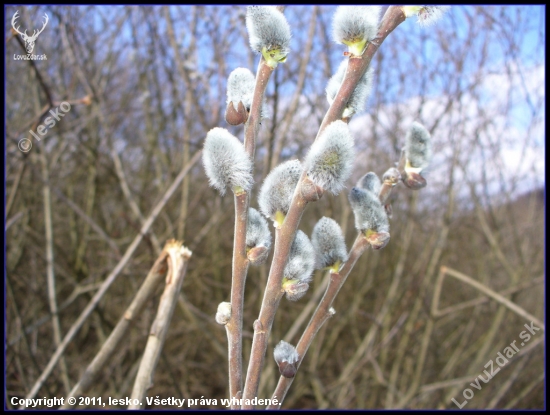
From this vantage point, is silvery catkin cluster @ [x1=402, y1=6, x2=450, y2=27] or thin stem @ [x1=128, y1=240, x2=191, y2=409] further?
thin stem @ [x1=128, y1=240, x2=191, y2=409]

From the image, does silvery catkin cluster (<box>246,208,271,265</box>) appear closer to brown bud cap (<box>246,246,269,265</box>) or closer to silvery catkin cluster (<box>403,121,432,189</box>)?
brown bud cap (<box>246,246,269,265</box>)

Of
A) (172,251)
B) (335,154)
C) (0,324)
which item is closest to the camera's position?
(335,154)

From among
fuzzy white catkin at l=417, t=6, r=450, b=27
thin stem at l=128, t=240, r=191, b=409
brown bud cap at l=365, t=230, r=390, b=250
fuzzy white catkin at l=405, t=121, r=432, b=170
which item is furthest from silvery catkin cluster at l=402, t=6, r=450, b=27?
thin stem at l=128, t=240, r=191, b=409

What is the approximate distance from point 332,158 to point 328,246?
5.9 inches

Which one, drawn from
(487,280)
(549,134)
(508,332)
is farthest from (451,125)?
(508,332)

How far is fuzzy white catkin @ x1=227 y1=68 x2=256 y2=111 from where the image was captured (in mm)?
533

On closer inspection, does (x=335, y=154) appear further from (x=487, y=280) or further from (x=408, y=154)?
(x=487, y=280)

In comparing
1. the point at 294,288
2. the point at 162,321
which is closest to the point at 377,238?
the point at 294,288

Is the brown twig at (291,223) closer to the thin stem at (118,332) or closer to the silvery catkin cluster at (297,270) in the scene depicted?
the silvery catkin cluster at (297,270)

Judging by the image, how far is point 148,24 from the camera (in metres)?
2.28

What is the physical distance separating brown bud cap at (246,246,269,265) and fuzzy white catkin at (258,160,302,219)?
45 millimetres

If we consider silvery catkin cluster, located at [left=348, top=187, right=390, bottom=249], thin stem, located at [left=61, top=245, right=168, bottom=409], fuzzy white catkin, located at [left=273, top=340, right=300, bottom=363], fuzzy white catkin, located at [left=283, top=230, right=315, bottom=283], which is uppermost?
silvery catkin cluster, located at [left=348, top=187, right=390, bottom=249]

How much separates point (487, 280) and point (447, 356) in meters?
0.62

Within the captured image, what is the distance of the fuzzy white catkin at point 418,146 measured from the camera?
62 cm
